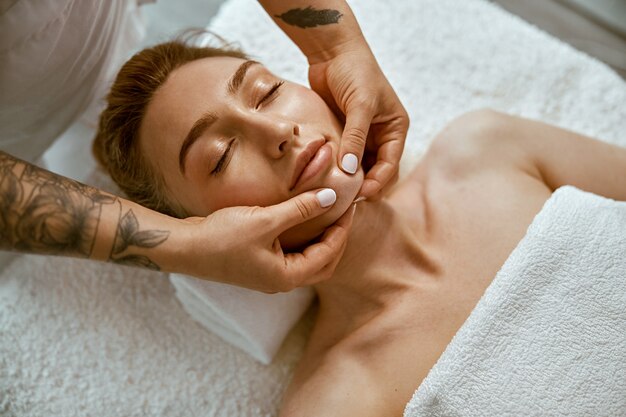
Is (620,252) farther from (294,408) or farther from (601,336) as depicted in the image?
(294,408)

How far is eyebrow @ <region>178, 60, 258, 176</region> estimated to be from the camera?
4.02 feet

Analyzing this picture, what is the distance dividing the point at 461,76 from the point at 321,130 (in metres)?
0.79

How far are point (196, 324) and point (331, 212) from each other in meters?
0.61

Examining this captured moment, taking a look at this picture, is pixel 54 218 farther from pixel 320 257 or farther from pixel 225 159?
pixel 320 257

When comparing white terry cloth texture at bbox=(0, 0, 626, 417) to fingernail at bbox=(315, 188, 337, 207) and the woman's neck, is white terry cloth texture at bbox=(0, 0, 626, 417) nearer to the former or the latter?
the woman's neck

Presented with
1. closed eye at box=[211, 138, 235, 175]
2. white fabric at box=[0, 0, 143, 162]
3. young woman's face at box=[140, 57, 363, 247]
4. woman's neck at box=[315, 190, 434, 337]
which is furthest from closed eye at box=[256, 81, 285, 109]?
white fabric at box=[0, 0, 143, 162]

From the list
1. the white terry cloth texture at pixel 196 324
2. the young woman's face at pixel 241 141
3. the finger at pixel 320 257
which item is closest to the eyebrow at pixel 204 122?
the young woman's face at pixel 241 141

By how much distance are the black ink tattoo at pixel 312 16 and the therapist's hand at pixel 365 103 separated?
7 cm

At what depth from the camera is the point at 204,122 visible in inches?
48.2

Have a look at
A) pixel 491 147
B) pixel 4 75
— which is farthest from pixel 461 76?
pixel 4 75

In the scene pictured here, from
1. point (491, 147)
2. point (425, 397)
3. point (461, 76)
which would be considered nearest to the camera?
point (425, 397)

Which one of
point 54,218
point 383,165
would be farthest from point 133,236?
point 383,165

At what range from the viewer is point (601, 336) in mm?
Result: 1215

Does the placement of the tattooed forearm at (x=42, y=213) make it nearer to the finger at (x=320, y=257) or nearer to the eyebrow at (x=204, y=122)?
the eyebrow at (x=204, y=122)
